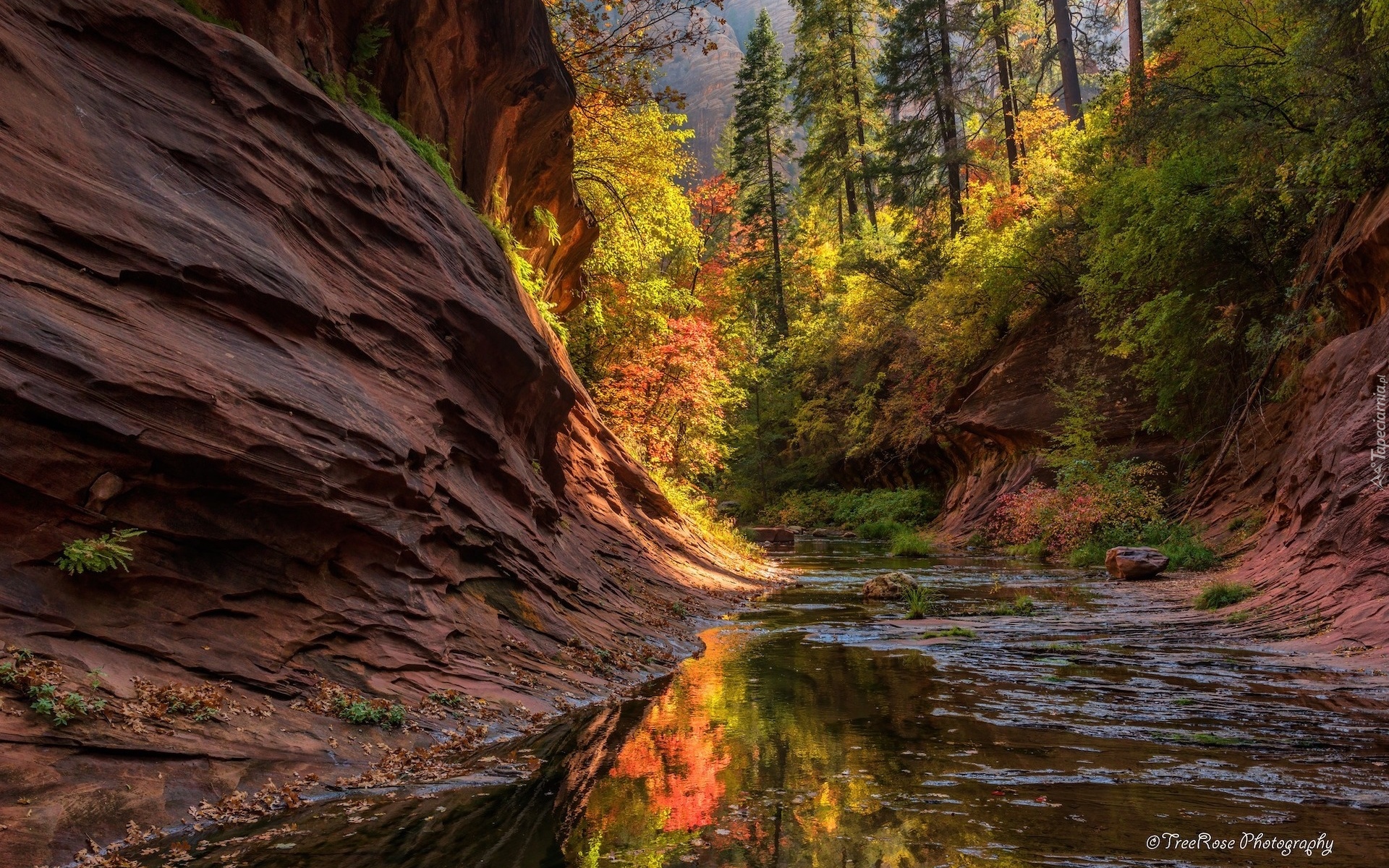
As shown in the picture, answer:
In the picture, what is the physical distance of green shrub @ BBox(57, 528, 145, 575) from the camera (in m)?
4.89

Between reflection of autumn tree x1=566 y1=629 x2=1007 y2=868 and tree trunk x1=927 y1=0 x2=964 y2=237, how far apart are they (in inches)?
1228

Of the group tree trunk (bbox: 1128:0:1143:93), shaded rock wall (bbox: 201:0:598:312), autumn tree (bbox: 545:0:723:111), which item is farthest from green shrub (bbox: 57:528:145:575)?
tree trunk (bbox: 1128:0:1143:93)

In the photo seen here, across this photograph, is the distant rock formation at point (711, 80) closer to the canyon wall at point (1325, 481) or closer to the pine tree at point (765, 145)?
the pine tree at point (765, 145)

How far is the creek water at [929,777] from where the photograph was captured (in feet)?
13.7

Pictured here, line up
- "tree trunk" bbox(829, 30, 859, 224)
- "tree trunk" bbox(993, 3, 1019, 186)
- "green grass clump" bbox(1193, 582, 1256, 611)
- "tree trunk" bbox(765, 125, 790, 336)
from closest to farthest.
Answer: "green grass clump" bbox(1193, 582, 1256, 611) < "tree trunk" bbox(993, 3, 1019, 186) < "tree trunk" bbox(829, 30, 859, 224) < "tree trunk" bbox(765, 125, 790, 336)

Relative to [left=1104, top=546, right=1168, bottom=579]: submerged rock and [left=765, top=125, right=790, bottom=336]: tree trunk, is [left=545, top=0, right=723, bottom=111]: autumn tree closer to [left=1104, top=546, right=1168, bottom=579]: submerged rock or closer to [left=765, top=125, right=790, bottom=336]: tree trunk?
[left=1104, top=546, right=1168, bottom=579]: submerged rock

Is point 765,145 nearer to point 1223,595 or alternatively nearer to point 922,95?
point 922,95

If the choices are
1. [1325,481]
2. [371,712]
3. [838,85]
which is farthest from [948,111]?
[371,712]

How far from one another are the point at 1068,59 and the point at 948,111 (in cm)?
778

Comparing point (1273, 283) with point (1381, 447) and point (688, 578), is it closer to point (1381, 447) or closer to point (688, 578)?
point (1381, 447)

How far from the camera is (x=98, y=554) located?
496cm

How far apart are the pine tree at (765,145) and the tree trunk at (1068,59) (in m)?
18.9

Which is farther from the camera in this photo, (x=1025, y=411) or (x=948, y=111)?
(x=948, y=111)

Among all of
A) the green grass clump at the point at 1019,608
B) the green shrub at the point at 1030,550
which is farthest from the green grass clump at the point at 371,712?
the green shrub at the point at 1030,550
